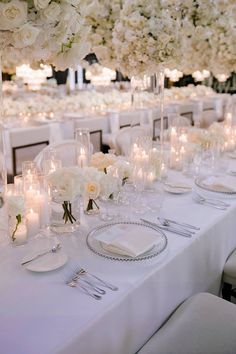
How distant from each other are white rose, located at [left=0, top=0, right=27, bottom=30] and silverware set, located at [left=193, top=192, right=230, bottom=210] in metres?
1.37

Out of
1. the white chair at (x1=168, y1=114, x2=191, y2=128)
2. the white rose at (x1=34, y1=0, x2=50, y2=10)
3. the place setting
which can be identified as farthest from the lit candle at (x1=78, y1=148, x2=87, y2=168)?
the white rose at (x1=34, y1=0, x2=50, y2=10)

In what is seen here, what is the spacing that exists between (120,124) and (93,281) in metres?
4.85

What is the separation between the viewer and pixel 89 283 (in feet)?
4.37

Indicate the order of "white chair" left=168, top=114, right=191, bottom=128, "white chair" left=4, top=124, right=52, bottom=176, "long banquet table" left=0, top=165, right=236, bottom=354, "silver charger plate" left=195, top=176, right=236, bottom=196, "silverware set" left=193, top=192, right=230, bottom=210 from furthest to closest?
"white chair" left=4, top=124, right=52, bottom=176 → "white chair" left=168, top=114, right=191, bottom=128 → "silver charger plate" left=195, top=176, right=236, bottom=196 → "silverware set" left=193, top=192, right=230, bottom=210 → "long banquet table" left=0, top=165, right=236, bottom=354

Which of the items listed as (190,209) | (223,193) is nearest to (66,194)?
(190,209)

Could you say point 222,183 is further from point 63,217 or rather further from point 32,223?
point 32,223

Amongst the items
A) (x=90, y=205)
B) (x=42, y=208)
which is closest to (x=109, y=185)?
(x=90, y=205)

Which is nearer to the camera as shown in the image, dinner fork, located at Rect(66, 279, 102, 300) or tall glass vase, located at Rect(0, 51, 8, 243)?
dinner fork, located at Rect(66, 279, 102, 300)

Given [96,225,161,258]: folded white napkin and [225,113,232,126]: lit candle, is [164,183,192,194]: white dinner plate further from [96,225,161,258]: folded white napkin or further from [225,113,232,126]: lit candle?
[225,113,232,126]: lit candle

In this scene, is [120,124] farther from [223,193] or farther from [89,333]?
[89,333]

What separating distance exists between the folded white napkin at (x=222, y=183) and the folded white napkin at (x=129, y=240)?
81 centimetres

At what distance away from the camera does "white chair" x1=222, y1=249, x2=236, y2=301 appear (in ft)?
6.59

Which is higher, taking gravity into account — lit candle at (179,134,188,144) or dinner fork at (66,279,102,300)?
lit candle at (179,134,188,144)

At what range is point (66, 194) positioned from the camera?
5.18 ft
